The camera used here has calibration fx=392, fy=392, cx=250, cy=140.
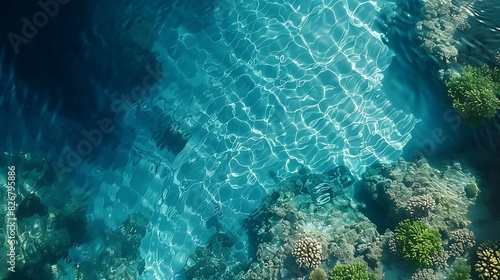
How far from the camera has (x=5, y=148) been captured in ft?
38.7

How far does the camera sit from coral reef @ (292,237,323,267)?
8.78 meters

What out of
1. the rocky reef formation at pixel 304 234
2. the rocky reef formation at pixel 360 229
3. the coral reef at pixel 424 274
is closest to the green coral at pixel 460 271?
the rocky reef formation at pixel 360 229

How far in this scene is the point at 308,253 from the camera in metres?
8.80

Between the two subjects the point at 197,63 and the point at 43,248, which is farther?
the point at 197,63

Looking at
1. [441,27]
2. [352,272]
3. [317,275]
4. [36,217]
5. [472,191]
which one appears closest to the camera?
[352,272]

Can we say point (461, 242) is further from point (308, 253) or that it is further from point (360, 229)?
point (308, 253)

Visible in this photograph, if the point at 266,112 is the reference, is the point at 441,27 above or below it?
below

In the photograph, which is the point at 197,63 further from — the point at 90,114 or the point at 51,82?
the point at 51,82

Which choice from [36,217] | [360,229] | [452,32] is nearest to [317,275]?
[360,229]

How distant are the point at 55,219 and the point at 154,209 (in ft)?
9.34

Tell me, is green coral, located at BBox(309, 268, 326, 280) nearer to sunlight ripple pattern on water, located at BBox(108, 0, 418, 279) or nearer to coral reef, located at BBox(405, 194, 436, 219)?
coral reef, located at BBox(405, 194, 436, 219)

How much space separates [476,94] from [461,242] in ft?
11.2

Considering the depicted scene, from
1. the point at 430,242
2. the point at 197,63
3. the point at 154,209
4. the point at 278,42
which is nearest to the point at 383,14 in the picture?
the point at 278,42

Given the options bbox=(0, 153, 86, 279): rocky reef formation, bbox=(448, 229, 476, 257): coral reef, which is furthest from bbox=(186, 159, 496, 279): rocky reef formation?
bbox=(0, 153, 86, 279): rocky reef formation
